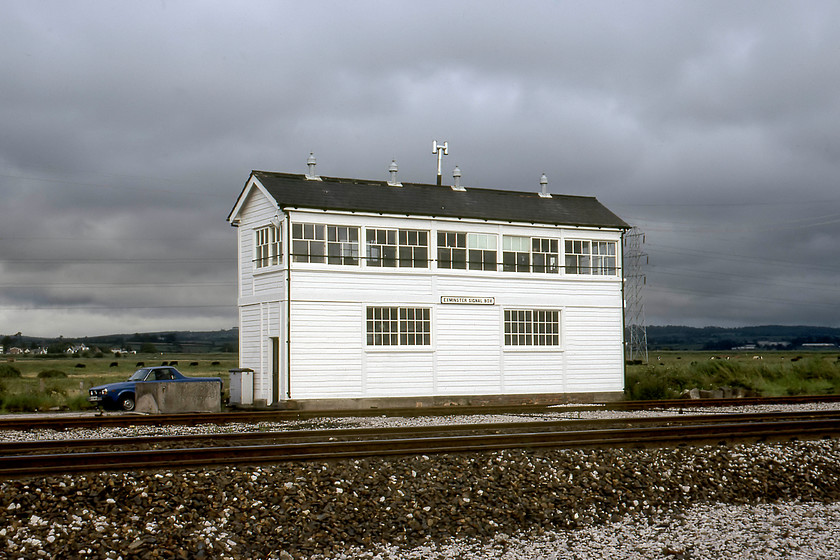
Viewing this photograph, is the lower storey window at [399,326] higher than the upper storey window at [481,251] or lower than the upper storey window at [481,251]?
Result: lower

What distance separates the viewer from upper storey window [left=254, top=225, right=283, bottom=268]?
26.0m

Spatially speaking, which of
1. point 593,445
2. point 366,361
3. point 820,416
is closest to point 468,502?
point 593,445

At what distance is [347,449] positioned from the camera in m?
11.9

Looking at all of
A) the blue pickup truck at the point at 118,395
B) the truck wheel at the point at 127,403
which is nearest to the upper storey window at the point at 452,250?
the blue pickup truck at the point at 118,395

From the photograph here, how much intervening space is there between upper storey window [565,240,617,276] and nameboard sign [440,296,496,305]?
3.53m

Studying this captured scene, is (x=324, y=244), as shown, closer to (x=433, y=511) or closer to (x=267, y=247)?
(x=267, y=247)

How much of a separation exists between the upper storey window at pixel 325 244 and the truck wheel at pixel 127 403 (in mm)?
6167

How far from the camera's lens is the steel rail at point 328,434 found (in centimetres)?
1332

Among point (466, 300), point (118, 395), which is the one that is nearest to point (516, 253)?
point (466, 300)

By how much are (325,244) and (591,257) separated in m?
9.82

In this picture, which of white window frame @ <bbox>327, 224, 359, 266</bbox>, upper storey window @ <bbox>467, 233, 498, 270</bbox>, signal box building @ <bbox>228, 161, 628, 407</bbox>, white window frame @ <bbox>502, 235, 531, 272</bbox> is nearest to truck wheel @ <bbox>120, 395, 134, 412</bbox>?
signal box building @ <bbox>228, 161, 628, 407</bbox>

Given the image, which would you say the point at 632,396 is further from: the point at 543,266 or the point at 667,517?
the point at 667,517

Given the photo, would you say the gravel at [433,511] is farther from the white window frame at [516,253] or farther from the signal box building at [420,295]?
the white window frame at [516,253]

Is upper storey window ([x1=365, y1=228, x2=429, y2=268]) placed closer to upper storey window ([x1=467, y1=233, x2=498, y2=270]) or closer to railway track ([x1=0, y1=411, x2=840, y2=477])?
upper storey window ([x1=467, y1=233, x2=498, y2=270])
